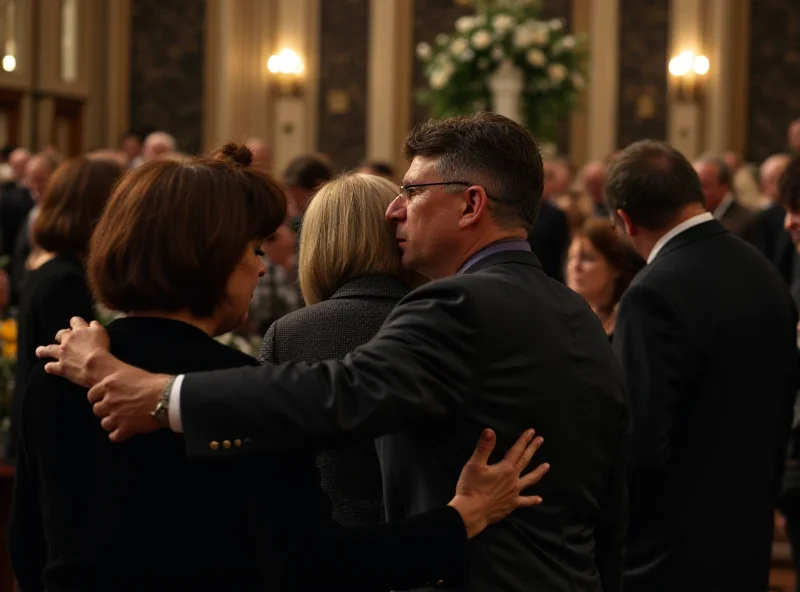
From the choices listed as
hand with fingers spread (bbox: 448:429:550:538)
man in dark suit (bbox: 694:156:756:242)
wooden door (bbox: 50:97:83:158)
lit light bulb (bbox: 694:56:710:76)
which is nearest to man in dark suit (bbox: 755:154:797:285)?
man in dark suit (bbox: 694:156:756:242)

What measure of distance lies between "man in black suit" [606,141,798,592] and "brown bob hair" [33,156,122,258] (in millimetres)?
1664

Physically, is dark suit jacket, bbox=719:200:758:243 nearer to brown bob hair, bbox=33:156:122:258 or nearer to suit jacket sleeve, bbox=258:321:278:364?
brown bob hair, bbox=33:156:122:258

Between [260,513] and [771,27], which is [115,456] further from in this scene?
[771,27]

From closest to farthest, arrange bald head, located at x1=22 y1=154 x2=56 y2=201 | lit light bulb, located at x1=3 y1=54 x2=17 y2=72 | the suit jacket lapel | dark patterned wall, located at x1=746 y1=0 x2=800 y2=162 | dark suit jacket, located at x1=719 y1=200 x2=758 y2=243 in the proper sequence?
the suit jacket lapel < dark suit jacket, located at x1=719 y1=200 x2=758 y2=243 < bald head, located at x1=22 y1=154 x2=56 y2=201 < lit light bulb, located at x1=3 y1=54 x2=17 y2=72 < dark patterned wall, located at x1=746 y1=0 x2=800 y2=162

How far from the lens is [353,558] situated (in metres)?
1.87

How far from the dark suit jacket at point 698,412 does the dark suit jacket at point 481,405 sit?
81 centimetres

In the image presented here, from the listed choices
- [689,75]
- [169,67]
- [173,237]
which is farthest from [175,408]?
[169,67]

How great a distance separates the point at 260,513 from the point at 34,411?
36 centimetres

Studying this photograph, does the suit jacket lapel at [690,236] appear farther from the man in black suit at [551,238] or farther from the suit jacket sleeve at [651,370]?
the man in black suit at [551,238]

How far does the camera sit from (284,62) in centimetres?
1420

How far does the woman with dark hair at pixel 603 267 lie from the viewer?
4246 mm

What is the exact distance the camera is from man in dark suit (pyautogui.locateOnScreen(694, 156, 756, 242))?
634cm

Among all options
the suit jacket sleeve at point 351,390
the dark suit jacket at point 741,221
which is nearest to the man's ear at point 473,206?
the suit jacket sleeve at point 351,390

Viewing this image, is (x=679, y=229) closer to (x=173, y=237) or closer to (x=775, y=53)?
(x=173, y=237)
